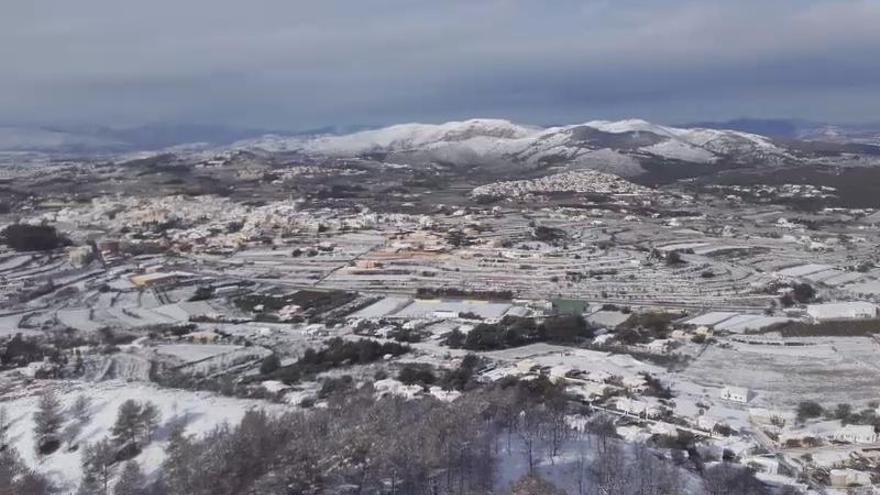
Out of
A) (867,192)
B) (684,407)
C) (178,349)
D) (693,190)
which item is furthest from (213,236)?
(867,192)

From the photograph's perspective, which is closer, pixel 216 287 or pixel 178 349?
pixel 178 349

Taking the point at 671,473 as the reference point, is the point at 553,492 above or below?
above

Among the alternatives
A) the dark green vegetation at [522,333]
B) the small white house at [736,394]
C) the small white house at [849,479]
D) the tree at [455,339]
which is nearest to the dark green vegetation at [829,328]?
the dark green vegetation at [522,333]

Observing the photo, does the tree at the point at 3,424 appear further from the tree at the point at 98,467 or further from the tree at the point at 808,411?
the tree at the point at 808,411

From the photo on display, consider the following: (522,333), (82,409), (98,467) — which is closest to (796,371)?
(522,333)

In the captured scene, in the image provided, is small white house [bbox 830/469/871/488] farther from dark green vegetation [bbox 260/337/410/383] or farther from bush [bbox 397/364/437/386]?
dark green vegetation [bbox 260/337/410/383]

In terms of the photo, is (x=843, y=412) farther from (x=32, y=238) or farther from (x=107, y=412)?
(x=32, y=238)

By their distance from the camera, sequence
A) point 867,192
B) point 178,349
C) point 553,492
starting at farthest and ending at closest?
1. point 867,192
2. point 178,349
3. point 553,492

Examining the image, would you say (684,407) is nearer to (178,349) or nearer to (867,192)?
(178,349)
